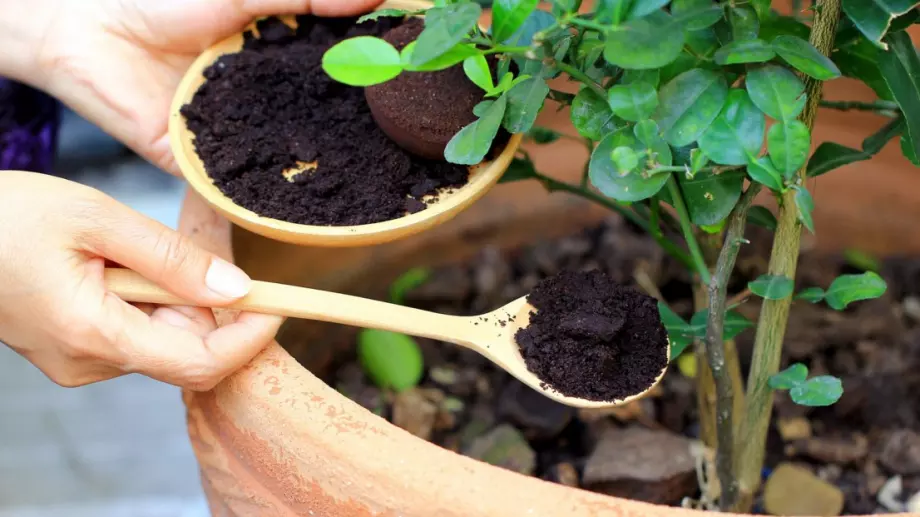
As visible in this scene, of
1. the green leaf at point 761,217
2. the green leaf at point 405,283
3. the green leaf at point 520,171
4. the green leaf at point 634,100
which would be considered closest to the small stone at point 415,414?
the green leaf at point 405,283

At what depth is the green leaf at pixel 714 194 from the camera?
1.94 ft

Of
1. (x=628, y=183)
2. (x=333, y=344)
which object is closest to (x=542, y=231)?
(x=333, y=344)

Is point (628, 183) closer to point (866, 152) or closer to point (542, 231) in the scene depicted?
point (866, 152)

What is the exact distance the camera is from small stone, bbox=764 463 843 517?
0.89m

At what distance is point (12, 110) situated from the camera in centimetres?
99

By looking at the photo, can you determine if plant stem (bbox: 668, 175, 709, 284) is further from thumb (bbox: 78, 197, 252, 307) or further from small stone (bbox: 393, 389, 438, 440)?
small stone (bbox: 393, 389, 438, 440)

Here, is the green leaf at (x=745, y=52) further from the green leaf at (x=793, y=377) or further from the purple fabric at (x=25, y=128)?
the purple fabric at (x=25, y=128)

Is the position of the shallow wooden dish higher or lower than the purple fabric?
higher

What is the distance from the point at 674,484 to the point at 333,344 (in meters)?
0.48

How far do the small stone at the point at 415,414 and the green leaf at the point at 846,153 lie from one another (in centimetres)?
55

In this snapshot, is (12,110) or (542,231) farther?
(542,231)

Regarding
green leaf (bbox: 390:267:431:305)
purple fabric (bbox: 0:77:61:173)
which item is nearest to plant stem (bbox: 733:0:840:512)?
green leaf (bbox: 390:267:431:305)

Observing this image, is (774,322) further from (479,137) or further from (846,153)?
(479,137)

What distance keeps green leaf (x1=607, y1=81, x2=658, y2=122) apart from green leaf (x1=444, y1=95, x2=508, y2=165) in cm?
10
